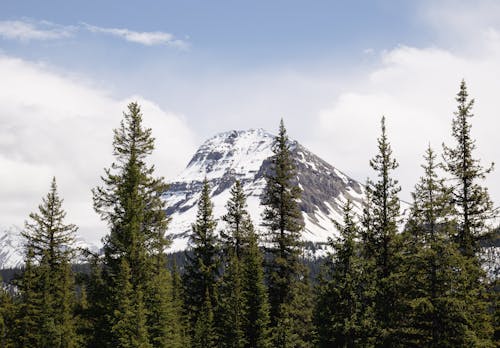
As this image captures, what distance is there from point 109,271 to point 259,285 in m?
11.2

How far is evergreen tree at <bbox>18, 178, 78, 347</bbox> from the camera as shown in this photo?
35.2 metres

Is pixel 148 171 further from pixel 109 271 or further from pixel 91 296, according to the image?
pixel 91 296

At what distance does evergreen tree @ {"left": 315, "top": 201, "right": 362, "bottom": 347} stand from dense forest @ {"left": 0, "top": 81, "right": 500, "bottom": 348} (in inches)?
2.1

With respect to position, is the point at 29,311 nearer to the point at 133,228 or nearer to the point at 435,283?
the point at 133,228

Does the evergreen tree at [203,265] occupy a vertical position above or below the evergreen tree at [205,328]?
above

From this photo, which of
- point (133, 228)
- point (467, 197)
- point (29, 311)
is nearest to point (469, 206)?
point (467, 197)

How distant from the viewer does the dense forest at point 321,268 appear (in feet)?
78.4

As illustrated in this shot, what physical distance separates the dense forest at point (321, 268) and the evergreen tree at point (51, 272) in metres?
0.14

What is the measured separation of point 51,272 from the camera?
36.7 m

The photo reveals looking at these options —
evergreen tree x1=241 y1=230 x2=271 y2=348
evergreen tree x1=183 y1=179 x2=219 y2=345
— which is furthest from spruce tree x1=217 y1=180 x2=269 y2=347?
evergreen tree x1=183 y1=179 x2=219 y2=345

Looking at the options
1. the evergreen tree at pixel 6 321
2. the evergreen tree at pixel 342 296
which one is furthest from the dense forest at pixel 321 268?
the evergreen tree at pixel 6 321

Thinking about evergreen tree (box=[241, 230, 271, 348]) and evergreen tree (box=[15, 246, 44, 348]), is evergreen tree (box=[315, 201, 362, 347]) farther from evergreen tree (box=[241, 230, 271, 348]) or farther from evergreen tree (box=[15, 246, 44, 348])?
evergreen tree (box=[15, 246, 44, 348])

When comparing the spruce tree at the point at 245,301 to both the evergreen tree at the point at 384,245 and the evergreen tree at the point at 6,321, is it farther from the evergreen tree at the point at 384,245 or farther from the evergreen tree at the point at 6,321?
the evergreen tree at the point at 6,321

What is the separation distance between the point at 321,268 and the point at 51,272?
20.7 m
